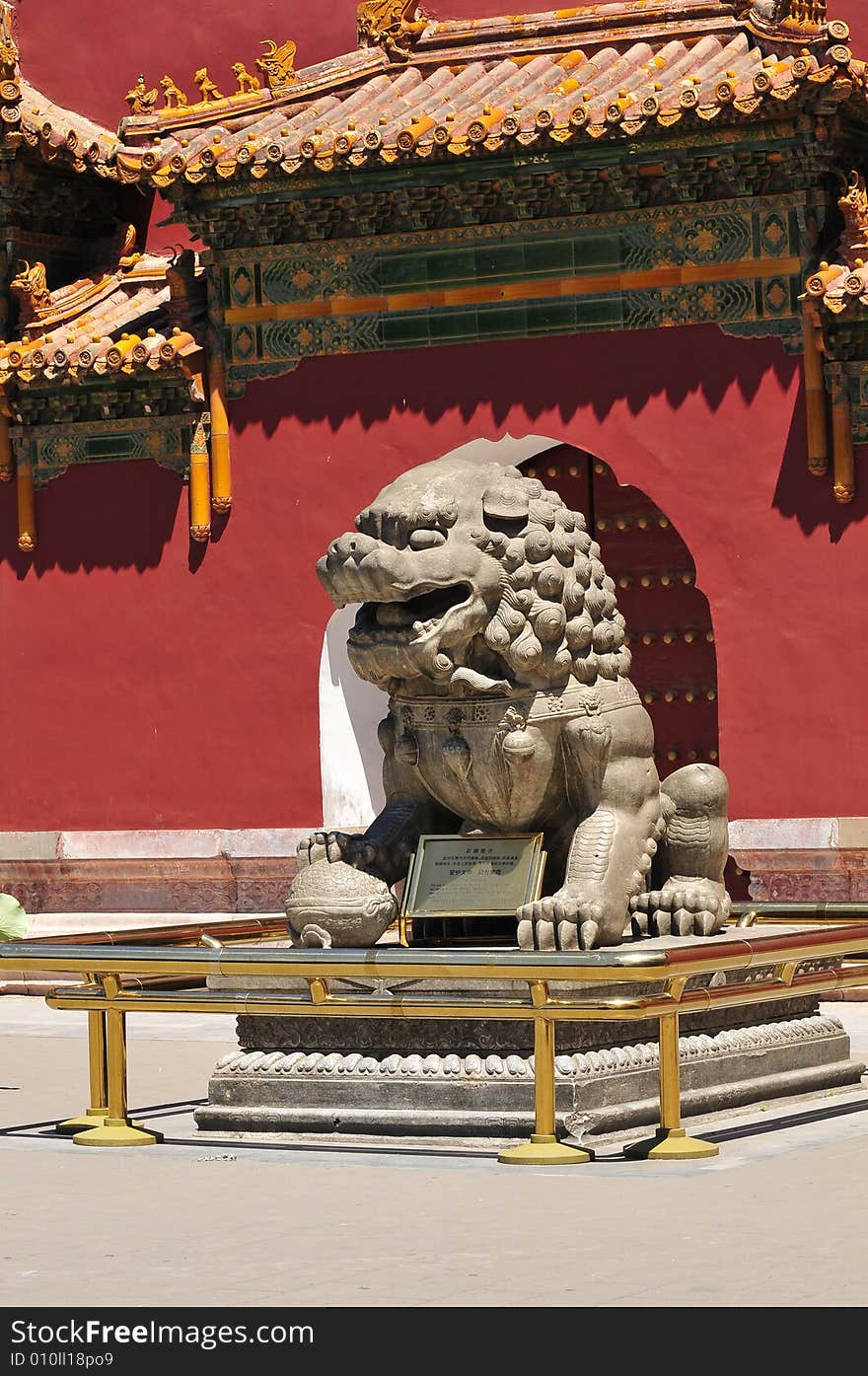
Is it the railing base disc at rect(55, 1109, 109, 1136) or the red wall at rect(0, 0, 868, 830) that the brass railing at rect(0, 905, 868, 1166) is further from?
the red wall at rect(0, 0, 868, 830)

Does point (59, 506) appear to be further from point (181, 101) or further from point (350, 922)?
point (350, 922)

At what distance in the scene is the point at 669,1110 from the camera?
7.42m

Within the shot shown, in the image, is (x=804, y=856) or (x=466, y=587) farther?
(x=804, y=856)

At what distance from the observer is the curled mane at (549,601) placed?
8156mm

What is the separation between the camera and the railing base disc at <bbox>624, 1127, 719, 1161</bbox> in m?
7.30

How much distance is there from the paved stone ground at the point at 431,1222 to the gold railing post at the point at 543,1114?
0.07 m

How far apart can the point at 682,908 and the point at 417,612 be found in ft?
4.31

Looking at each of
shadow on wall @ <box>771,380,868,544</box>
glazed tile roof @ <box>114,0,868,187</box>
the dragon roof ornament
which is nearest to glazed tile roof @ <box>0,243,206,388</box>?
glazed tile roof @ <box>114,0,868,187</box>

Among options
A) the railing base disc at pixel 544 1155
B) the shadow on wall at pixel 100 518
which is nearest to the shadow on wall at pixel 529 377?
the shadow on wall at pixel 100 518

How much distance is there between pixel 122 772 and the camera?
589 inches

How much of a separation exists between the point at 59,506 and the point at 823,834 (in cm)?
507

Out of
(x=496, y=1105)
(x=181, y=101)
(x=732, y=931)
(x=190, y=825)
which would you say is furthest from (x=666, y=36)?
(x=496, y=1105)

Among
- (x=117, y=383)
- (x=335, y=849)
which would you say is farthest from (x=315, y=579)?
(x=335, y=849)

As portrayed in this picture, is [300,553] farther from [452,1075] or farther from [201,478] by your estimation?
[452,1075]
